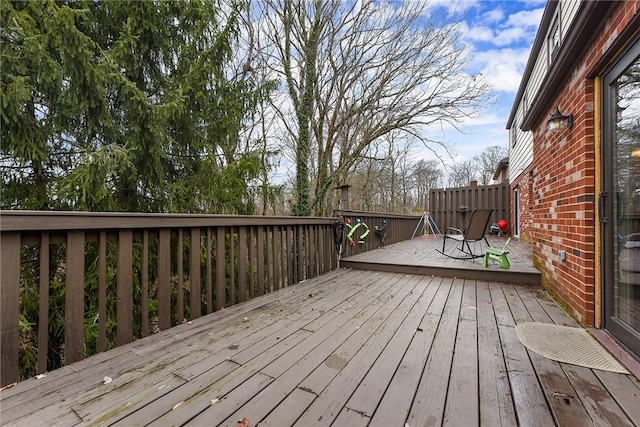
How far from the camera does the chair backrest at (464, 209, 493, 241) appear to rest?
4285 mm

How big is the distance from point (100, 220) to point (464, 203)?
424 inches

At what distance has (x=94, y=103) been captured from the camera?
113 inches

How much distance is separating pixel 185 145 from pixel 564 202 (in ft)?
14.3

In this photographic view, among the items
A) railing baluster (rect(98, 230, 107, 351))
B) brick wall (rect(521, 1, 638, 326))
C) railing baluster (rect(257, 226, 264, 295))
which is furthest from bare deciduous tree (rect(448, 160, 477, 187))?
railing baluster (rect(98, 230, 107, 351))

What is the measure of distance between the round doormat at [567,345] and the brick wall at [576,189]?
0.78 ft

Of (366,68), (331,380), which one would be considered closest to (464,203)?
(366,68)

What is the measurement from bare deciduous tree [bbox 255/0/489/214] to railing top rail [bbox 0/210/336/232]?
414 centimetres

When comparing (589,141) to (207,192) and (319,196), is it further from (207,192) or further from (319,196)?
(319,196)

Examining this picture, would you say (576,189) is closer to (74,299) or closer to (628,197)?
(628,197)

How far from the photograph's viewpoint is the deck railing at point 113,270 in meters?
1.44

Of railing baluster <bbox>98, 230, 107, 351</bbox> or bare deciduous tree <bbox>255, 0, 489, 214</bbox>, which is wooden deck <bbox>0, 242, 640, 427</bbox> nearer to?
railing baluster <bbox>98, 230, 107, 351</bbox>

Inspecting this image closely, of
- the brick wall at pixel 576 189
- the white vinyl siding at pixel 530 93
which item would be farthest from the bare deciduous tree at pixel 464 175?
the brick wall at pixel 576 189

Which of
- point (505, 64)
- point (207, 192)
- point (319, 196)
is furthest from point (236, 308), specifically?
point (505, 64)

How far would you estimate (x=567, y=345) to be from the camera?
1731 millimetres
